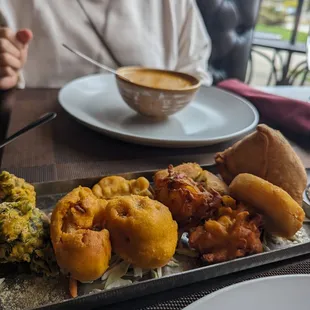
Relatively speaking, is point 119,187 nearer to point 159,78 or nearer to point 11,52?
point 159,78

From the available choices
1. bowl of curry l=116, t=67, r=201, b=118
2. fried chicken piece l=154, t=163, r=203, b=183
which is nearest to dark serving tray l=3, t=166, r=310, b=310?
fried chicken piece l=154, t=163, r=203, b=183

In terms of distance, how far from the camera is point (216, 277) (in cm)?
43

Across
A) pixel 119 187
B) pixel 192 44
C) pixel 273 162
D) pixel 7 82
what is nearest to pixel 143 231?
pixel 119 187

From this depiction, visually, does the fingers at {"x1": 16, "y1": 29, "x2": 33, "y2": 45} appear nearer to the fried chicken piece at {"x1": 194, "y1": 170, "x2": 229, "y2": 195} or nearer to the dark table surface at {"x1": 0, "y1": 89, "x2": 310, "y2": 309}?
the dark table surface at {"x1": 0, "y1": 89, "x2": 310, "y2": 309}

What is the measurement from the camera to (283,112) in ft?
2.86

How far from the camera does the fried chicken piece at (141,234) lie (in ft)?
1.35

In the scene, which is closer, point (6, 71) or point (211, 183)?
point (211, 183)

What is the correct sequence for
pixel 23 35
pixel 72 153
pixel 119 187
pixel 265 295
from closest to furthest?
pixel 265 295
pixel 119 187
pixel 72 153
pixel 23 35

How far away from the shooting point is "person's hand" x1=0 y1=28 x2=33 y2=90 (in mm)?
909

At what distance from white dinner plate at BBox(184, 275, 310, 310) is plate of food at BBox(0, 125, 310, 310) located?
0.16 feet

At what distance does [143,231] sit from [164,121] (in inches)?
16.4

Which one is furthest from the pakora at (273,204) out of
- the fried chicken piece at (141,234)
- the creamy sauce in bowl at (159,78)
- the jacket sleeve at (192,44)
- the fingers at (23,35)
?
the jacket sleeve at (192,44)

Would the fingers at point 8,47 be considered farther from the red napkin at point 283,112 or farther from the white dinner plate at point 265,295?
the white dinner plate at point 265,295

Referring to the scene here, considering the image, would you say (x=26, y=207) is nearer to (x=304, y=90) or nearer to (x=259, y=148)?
(x=259, y=148)
